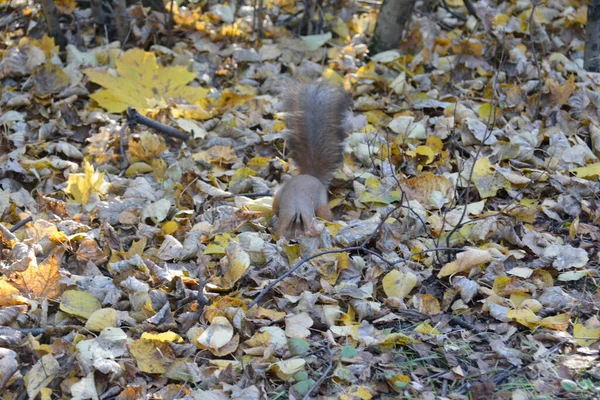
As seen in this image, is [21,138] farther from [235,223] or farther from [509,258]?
[509,258]

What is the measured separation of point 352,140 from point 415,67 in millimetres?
1095

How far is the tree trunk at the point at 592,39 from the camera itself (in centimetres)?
474

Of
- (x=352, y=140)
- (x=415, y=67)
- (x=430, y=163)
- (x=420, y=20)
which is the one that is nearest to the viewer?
(x=430, y=163)

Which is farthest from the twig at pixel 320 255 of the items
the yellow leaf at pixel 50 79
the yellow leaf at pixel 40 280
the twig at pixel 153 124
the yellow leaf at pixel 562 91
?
the yellow leaf at pixel 50 79

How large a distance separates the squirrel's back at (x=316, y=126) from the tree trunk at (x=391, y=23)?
4.78ft

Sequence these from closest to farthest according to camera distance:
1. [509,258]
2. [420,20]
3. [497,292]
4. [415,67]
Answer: [497,292] → [509,258] → [415,67] → [420,20]

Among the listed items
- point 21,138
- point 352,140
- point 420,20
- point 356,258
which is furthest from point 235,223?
point 420,20

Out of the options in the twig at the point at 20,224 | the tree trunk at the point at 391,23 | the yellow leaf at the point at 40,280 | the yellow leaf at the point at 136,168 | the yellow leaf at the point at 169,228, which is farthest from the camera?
the tree trunk at the point at 391,23

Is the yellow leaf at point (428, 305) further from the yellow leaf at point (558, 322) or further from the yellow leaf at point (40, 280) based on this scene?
the yellow leaf at point (40, 280)

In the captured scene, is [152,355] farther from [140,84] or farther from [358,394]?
[140,84]

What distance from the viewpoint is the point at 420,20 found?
6.05 m

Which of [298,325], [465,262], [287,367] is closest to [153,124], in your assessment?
[298,325]

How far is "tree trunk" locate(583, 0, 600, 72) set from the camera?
15.5 ft

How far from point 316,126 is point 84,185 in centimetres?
134
